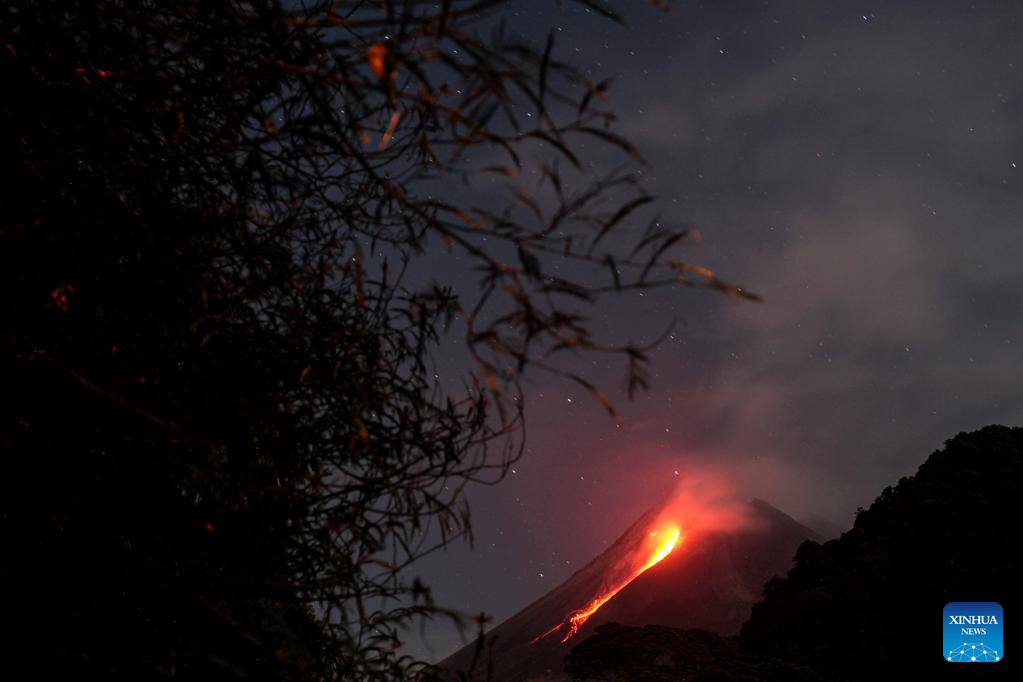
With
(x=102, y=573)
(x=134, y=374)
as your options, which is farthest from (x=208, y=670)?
(x=134, y=374)

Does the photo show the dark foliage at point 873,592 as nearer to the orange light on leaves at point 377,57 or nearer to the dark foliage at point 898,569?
the dark foliage at point 898,569

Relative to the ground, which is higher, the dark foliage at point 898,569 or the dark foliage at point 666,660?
the dark foliage at point 898,569

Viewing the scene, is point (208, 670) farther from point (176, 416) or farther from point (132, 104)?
point (132, 104)

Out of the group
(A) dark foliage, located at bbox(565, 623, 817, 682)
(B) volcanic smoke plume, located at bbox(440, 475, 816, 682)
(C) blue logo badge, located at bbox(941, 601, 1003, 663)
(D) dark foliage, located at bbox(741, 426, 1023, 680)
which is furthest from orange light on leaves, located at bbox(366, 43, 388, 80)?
(B) volcanic smoke plume, located at bbox(440, 475, 816, 682)

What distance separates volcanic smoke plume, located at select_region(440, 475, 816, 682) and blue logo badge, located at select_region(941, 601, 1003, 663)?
4469 centimetres

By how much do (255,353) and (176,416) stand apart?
712mm

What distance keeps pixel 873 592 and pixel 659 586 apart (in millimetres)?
64278

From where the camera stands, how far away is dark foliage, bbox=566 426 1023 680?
19109 millimetres

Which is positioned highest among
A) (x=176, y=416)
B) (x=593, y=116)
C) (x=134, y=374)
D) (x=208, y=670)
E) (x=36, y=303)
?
(x=593, y=116)

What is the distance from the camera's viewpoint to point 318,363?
12.2 feet

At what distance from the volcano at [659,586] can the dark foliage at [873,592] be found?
1738 inches

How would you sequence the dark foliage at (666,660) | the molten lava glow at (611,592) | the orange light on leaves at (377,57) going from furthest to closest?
the molten lava glow at (611,592) < the dark foliage at (666,660) < the orange light on leaves at (377,57)

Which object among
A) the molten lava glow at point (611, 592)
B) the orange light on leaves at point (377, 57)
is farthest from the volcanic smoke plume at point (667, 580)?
the orange light on leaves at point (377, 57)

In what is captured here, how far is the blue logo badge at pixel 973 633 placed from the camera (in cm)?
1878
